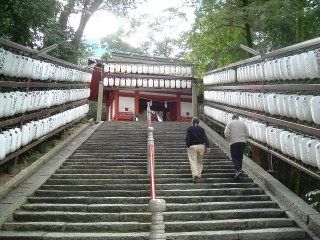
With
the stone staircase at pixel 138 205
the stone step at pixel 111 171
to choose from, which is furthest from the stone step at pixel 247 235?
the stone step at pixel 111 171

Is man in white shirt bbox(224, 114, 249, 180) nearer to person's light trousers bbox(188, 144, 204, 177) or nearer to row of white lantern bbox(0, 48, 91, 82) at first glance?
person's light trousers bbox(188, 144, 204, 177)

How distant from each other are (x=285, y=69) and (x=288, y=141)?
1.79 metres

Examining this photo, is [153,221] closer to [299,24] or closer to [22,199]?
[22,199]

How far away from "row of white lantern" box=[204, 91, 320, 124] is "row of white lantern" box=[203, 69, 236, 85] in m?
0.65

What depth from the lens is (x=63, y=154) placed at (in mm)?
12297

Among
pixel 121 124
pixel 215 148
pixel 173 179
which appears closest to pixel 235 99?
pixel 215 148

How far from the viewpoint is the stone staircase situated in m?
7.10

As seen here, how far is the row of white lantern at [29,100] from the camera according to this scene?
8626mm

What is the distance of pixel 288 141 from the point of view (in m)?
8.83

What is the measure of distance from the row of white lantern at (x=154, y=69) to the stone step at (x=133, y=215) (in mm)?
15004

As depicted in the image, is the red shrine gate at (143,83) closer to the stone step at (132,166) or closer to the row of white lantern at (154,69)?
the row of white lantern at (154,69)

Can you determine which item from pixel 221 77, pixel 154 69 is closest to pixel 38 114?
pixel 221 77

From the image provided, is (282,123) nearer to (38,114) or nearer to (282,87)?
(282,87)

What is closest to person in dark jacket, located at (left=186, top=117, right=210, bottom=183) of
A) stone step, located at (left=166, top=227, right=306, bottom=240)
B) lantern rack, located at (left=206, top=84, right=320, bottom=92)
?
lantern rack, located at (left=206, top=84, right=320, bottom=92)
